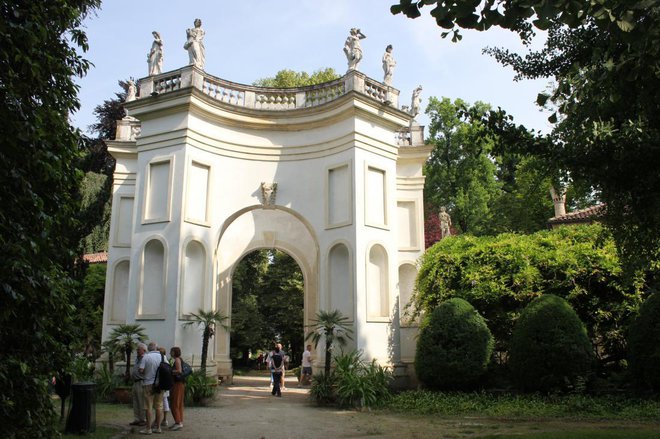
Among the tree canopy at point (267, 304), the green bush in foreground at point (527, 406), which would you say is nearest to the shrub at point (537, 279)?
the green bush in foreground at point (527, 406)

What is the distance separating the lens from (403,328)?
18.3 m

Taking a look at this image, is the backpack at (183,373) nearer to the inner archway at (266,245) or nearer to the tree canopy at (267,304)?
the inner archway at (266,245)

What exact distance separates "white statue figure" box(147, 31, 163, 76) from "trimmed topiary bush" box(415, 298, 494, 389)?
11732mm

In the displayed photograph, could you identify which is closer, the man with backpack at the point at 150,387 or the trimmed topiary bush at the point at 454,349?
the man with backpack at the point at 150,387

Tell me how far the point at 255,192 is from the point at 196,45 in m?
5.01

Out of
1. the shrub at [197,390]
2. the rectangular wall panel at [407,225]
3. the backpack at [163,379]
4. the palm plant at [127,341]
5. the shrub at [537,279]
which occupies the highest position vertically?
the rectangular wall panel at [407,225]

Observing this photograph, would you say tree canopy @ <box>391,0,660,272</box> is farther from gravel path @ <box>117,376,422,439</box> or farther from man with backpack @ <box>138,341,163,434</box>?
man with backpack @ <box>138,341,163,434</box>

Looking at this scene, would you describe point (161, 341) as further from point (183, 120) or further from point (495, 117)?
point (495, 117)

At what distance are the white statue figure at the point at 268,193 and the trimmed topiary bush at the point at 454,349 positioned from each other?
659cm

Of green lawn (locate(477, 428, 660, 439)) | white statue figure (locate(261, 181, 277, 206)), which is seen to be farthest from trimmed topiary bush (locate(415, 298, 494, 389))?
white statue figure (locate(261, 181, 277, 206))

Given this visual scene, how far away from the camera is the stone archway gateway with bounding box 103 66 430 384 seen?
16.0m

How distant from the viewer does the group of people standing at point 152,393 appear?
9962 millimetres

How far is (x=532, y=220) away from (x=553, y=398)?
23.1 meters

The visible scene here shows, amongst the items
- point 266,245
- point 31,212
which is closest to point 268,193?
A: point 266,245
